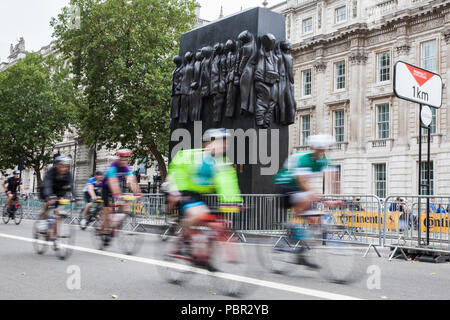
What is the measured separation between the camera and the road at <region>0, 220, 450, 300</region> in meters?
6.46

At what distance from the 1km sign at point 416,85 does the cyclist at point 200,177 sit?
20.0ft

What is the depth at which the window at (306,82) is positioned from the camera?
40844 millimetres

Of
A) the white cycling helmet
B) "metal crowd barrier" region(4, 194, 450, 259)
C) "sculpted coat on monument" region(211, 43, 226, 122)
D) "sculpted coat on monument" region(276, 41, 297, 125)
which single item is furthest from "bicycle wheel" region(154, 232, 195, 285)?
"sculpted coat on monument" region(211, 43, 226, 122)

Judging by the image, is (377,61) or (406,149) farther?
(377,61)

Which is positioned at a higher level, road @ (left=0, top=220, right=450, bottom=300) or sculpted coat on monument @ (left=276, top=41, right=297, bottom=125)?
sculpted coat on monument @ (left=276, top=41, right=297, bottom=125)

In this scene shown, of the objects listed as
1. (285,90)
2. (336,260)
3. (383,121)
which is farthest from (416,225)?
(383,121)

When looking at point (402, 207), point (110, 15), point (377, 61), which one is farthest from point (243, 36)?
point (377, 61)

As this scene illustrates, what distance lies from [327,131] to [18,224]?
23954mm

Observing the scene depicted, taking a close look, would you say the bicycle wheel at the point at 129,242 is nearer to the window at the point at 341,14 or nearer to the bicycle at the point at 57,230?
the bicycle at the point at 57,230

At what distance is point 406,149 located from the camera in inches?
1304

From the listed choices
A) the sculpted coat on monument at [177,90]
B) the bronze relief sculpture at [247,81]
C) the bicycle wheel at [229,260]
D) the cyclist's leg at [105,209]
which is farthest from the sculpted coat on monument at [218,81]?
the bicycle wheel at [229,260]

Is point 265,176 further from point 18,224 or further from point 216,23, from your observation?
point 18,224

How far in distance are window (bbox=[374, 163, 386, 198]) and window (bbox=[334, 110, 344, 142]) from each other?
3.66m

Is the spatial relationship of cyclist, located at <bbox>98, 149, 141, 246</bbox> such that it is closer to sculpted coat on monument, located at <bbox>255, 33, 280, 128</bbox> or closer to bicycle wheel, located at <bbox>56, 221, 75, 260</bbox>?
bicycle wheel, located at <bbox>56, 221, 75, 260</bbox>
